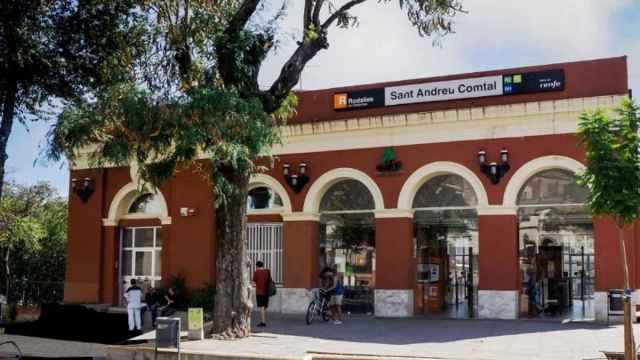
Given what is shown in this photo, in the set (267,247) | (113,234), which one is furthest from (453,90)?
(113,234)

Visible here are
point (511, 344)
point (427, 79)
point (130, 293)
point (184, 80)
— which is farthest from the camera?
point (427, 79)

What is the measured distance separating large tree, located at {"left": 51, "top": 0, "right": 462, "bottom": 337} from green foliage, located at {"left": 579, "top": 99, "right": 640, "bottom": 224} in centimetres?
577

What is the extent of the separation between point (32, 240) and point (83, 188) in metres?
4.25

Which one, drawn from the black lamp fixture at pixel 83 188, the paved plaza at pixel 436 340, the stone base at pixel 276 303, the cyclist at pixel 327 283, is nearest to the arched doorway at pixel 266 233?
the stone base at pixel 276 303

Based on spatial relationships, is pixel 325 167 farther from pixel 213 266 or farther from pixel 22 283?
pixel 22 283

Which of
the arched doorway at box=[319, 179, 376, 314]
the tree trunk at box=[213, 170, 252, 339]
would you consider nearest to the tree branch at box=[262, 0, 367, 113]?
the tree trunk at box=[213, 170, 252, 339]

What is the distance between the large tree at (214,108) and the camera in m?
14.5

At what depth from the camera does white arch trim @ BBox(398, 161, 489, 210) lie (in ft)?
64.8

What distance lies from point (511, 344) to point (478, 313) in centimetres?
498

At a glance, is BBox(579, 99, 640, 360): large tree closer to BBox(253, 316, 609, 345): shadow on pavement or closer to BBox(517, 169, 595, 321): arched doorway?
BBox(253, 316, 609, 345): shadow on pavement

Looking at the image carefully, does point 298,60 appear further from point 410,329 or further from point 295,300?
point 295,300

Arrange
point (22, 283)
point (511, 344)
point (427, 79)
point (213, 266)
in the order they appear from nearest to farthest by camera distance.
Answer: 1. point (511, 344)
2. point (427, 79)
3. point (213, 266)
4. point (22, 283)

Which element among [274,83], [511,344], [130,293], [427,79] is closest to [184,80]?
[274,83]

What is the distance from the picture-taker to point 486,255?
19.6 m
